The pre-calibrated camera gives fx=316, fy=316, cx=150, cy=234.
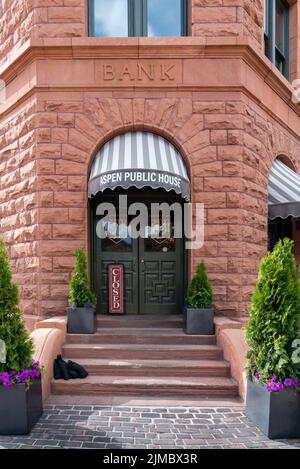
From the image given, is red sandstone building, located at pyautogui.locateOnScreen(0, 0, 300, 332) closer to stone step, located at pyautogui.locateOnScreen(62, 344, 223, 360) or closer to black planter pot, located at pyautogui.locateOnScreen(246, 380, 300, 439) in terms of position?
stone step, located at pyautogui.locateOnScreen(62, 344, 223, 360)

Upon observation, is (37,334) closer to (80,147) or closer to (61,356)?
(61,356)

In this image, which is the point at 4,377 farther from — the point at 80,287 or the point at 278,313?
the point at 278,313

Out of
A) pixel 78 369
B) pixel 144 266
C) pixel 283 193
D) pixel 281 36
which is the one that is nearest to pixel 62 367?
pixel 78 369

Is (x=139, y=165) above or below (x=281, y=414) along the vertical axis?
above

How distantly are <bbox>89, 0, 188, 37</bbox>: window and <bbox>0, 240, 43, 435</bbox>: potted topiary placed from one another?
5955mm

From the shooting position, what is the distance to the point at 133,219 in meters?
7.64

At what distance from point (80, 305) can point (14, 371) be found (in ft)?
7.08

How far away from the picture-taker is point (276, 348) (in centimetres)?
429

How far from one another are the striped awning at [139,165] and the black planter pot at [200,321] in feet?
7.78

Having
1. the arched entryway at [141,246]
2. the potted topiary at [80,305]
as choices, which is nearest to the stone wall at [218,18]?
the arched entryway at [141,246]

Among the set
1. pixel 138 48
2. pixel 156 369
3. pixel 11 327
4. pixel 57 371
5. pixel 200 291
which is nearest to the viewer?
pixel 11 327

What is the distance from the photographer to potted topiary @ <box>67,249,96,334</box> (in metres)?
6.41

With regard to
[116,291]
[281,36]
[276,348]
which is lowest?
[276,348]
